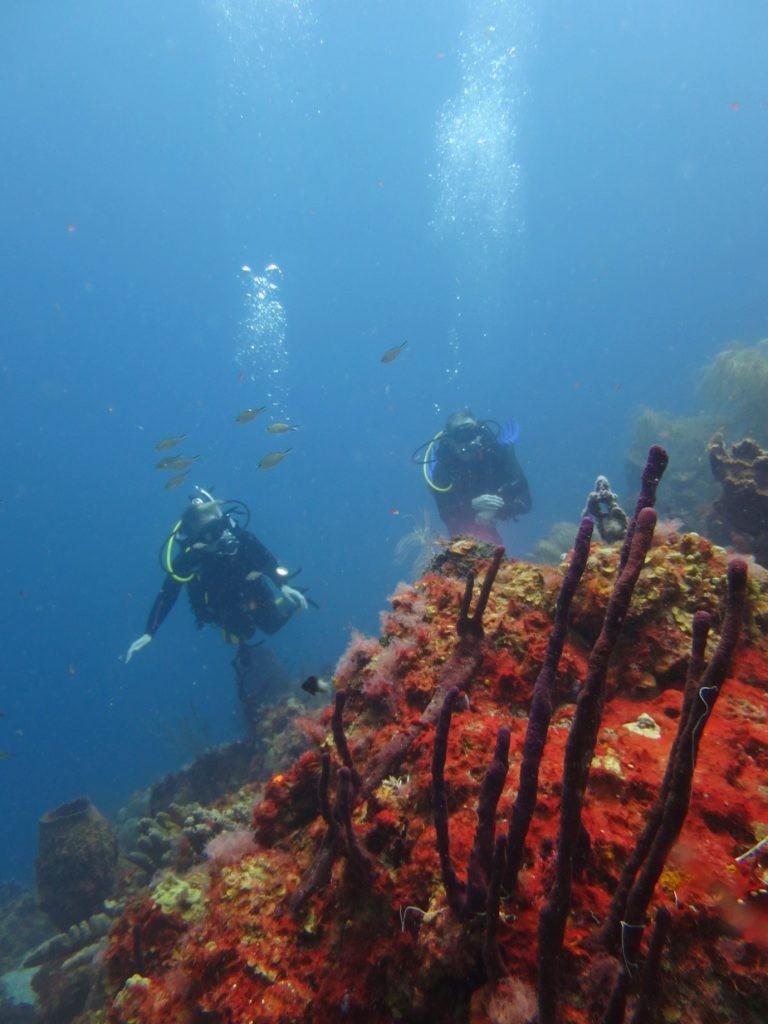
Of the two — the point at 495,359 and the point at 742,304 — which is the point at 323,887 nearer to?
the point at 742,304

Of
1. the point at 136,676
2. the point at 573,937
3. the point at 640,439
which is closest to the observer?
the point at 573,937

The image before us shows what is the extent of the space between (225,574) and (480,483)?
5.94 meters

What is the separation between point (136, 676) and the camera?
3022 inches

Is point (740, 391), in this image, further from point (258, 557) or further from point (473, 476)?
point (258, 557)

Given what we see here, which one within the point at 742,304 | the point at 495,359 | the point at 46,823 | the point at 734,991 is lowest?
the point at 734,991

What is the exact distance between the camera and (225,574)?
10.8 meters

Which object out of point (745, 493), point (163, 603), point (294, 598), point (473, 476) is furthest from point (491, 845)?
point (473, 476)

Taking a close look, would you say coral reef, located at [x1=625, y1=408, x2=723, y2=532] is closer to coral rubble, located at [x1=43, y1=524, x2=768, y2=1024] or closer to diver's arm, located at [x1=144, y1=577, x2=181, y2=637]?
coral rubble, located at [x1=43, y1=524, x2=768, y2=1024]

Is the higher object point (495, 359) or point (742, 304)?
point (495, 359)

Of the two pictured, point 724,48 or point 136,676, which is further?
point 724,48

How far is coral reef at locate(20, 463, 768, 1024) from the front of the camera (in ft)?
4.63

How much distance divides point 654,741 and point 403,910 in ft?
4.33

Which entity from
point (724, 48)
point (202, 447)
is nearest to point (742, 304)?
point (724, 48)

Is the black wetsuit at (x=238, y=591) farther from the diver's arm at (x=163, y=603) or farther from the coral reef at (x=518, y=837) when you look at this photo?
the coral reef at (x=518, y=837)
